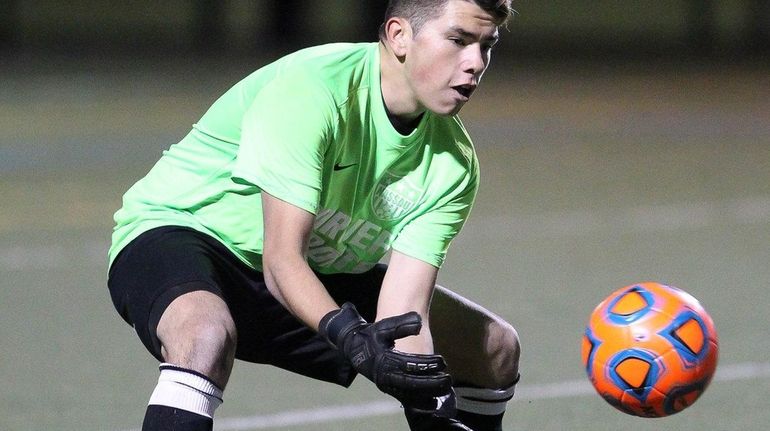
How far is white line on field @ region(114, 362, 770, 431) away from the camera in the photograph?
4875mm

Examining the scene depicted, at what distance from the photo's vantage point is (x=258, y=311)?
384cm

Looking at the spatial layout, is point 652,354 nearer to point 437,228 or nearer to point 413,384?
point 437,228

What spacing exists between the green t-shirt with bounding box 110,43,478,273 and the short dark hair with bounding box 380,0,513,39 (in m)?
0.20

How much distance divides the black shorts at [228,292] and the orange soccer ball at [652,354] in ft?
2.41

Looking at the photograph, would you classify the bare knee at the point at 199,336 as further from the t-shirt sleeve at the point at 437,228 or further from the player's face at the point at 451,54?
the player's face at the point at 451,54

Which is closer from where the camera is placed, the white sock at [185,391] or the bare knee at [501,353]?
the white sock at [185,391]

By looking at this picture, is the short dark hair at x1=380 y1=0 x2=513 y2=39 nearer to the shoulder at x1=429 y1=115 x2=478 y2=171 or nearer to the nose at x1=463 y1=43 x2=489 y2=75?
the nose at x1=463 y1=43 x2=489 y2=75

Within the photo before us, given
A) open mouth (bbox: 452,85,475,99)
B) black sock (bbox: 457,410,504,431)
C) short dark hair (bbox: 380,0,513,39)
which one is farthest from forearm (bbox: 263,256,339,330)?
black sock (bbox: 457,410,504,431)

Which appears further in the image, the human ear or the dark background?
the dark background

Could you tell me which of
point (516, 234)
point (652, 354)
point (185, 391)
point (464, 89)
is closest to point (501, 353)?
point (652, 354)

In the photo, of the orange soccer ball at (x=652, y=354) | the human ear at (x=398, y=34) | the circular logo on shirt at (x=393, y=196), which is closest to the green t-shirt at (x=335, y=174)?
the circular logo on shirt at (x=393, y=196)

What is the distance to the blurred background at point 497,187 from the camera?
5281mm

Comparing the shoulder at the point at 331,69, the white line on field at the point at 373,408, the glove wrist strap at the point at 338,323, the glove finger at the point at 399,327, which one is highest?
the shoulder at the point at 331,69

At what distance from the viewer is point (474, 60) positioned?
3.50 metres
